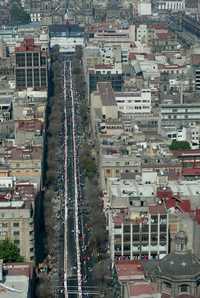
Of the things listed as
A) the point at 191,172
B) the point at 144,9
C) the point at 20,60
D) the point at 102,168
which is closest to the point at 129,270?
the point at 191,172

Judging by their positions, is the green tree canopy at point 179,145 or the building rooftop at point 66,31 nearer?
the green tree canopy at point 179,145

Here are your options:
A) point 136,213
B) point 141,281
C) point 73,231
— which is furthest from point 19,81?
point 141,281

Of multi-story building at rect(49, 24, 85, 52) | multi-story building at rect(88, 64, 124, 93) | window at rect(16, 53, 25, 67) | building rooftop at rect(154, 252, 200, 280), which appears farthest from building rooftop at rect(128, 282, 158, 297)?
multi-story building at rect(49, 24, 85, 52)

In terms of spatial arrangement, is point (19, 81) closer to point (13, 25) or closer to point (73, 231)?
point (73, 231)

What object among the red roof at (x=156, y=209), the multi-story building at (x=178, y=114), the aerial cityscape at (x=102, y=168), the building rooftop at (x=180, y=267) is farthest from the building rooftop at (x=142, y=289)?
the multi-story building at (x=178, y=114)

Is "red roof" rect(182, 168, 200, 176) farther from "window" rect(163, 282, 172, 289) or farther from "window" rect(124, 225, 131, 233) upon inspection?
"window" rect(163, 282, 172, 289)

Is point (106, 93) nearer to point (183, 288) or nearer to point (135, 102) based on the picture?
point (135, 102)

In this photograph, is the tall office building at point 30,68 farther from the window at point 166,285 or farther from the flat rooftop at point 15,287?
the window at point 166,285
